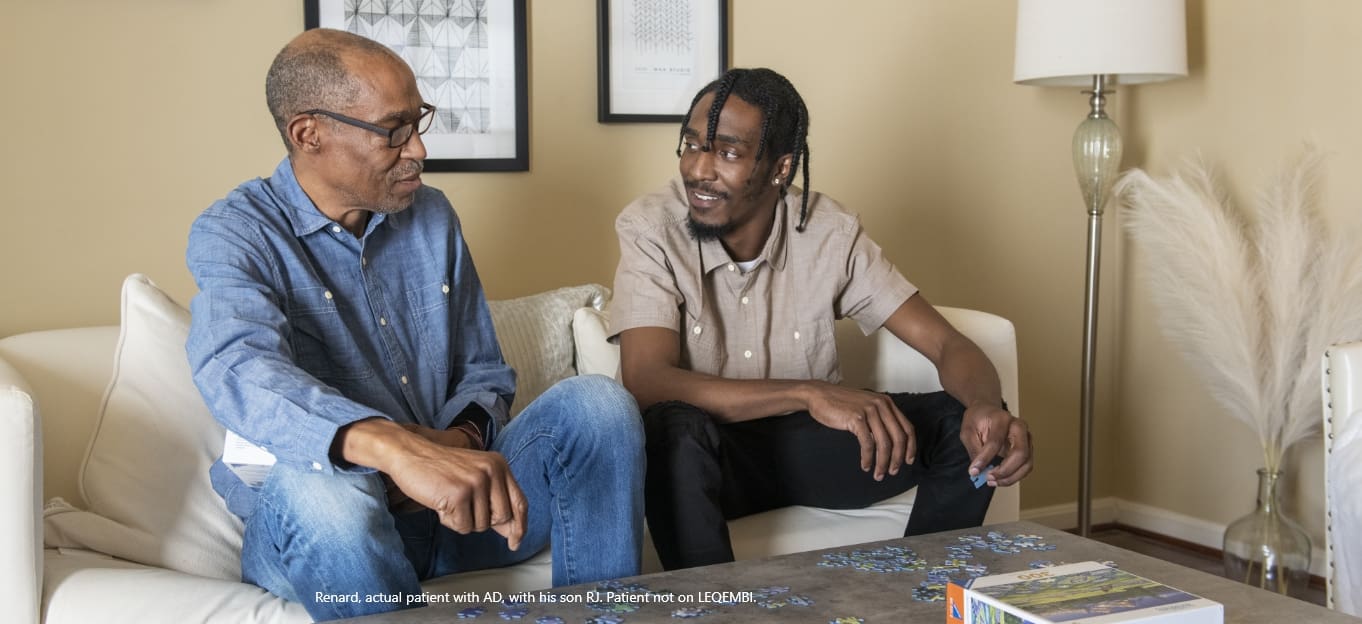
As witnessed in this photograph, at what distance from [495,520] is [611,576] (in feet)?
1.10

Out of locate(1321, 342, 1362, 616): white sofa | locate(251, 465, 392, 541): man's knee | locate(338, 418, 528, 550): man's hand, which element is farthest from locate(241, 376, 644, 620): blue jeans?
locate(1321, 342, 1362, 616): white sofa

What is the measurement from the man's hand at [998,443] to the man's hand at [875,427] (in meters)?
0.10

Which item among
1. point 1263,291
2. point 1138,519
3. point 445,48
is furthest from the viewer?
point 1138,519

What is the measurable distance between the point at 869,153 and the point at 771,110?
0.99 m

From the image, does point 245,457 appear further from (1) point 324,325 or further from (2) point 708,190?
(2) point 708,190

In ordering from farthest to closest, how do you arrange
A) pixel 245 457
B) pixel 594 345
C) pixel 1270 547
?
pixel 1270 547
pixel 594 345
pixel 245 457

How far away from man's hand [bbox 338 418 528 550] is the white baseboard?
2.42m

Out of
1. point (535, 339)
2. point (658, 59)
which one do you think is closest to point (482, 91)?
point (658, 59)

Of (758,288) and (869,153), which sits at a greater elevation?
(869,153)

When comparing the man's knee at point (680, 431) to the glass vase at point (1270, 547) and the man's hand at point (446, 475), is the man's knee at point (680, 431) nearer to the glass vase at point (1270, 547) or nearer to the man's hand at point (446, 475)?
the man's hand at point (446, 475)

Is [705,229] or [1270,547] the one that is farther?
[1270,547]

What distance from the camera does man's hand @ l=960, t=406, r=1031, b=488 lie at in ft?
6.88

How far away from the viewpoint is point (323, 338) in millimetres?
1908

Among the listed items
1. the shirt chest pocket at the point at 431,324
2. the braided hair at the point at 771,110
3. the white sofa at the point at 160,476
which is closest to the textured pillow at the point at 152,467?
the white sofa at the point at 160,476
